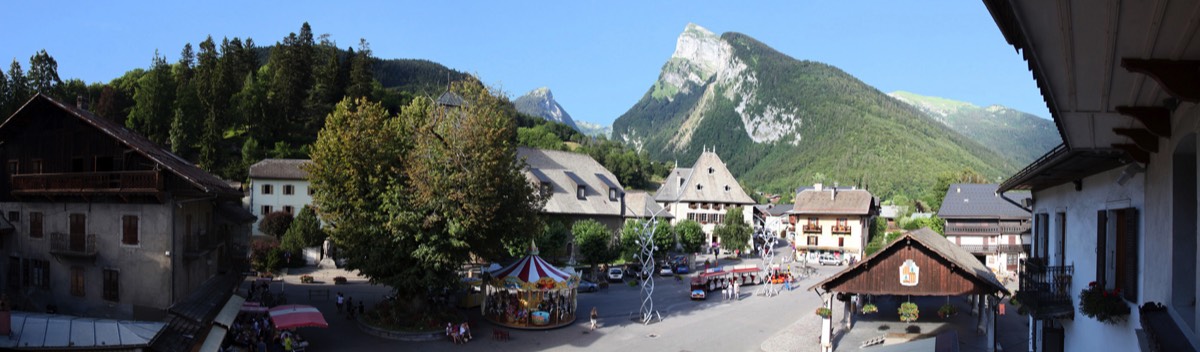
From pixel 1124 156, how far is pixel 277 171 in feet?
198

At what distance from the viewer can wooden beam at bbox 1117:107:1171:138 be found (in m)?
8.42

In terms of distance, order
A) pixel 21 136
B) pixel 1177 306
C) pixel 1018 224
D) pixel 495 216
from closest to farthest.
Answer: pixel 1177 306
pixel 21 136
pixel 495 216
pixel 1018 224

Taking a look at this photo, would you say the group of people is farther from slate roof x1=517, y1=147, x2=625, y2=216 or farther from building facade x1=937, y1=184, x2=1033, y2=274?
building facade x1=937, y1=184, x2=1033, y2=274

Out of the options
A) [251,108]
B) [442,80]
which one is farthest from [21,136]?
[442,80]

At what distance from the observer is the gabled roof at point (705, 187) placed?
81.9m

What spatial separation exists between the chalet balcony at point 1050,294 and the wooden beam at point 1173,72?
9.78 meters

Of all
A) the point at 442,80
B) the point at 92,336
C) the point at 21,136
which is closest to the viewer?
the point at 92,336

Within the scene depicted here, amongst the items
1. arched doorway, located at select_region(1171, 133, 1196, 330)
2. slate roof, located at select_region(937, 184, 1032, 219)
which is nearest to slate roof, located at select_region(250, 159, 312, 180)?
slate roof, located at select_region(937, 184, 1032, 219)

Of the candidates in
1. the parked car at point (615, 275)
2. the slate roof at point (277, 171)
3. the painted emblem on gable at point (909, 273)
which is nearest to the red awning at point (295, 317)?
the painted emblem on gable at point (909, 273)

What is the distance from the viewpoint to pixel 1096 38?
5914mm

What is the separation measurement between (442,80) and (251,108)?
364 feet

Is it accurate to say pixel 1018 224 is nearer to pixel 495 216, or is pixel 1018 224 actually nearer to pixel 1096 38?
pixel 495 216

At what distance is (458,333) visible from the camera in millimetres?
29859

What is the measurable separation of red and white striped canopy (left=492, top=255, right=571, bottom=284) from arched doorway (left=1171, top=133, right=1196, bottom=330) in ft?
85.7
